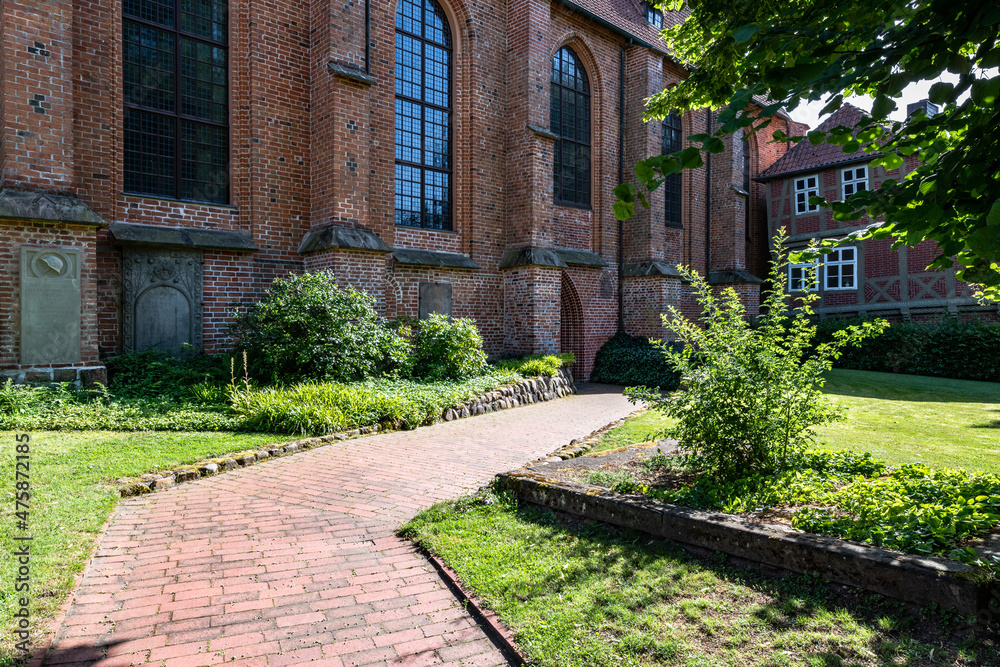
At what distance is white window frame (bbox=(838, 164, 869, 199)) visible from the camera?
22.6 meters

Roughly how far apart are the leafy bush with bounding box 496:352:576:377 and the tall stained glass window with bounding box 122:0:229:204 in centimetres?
690

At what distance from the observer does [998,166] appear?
3107mm

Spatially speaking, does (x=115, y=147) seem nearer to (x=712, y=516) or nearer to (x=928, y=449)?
(x=712, y=516)

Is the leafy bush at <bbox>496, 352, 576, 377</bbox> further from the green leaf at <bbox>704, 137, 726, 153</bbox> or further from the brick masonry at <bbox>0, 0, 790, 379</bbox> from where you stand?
the green leaf at <bbox>704, 137, 726, 153</bbox>

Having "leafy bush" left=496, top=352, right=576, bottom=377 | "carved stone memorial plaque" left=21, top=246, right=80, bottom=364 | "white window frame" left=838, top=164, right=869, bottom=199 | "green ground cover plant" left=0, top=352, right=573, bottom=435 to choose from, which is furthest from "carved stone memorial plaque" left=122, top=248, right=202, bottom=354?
"white window frame" left=838, top=164, right=869, bottom=199

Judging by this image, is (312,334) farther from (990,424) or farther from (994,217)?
(990,424)

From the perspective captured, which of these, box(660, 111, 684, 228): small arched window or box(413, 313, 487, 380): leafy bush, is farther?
box(660, 111, 684, 228): small arched window

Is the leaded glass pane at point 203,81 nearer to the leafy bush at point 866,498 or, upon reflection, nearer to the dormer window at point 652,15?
the leafy bush at point 866,498

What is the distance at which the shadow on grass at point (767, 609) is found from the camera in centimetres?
260

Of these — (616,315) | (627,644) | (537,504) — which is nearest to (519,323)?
(616,315)

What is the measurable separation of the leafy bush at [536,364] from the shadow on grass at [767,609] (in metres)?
9.12

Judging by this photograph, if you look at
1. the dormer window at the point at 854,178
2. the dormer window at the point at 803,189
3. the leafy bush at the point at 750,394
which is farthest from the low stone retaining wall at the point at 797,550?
the dormer window at the point at 803,189

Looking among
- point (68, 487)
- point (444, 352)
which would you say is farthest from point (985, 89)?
point (444, 352)

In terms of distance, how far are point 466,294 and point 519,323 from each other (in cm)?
156
